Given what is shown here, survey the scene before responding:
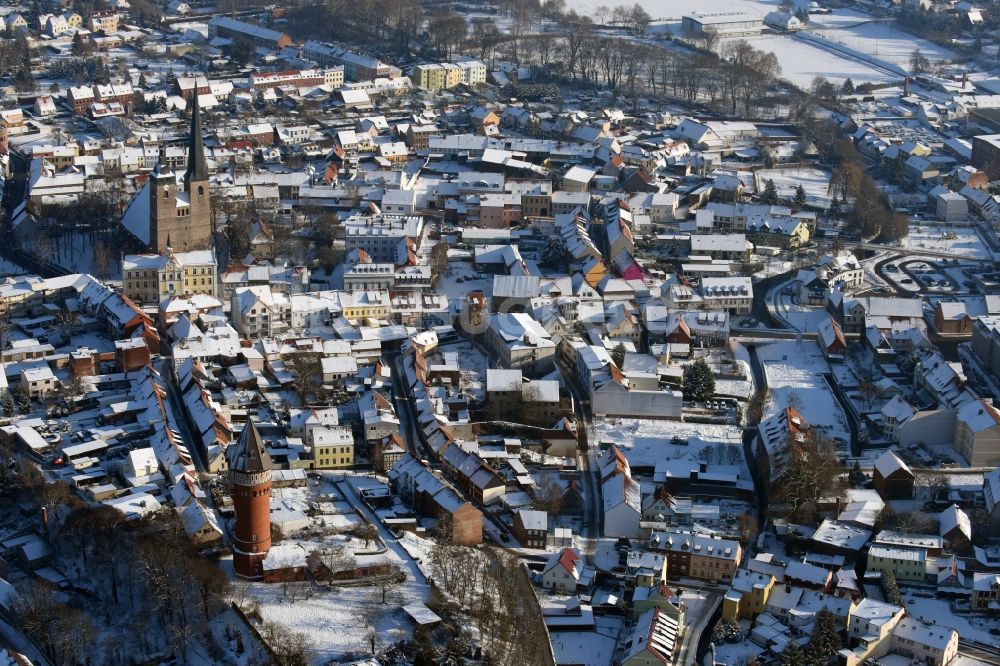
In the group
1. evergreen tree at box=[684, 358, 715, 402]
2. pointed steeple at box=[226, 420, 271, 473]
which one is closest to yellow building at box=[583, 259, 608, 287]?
evergreen tree at box=[684, 358, 715, 402]

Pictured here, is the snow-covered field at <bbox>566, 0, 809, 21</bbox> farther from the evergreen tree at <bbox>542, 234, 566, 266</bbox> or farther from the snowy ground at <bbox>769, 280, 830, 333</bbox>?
the snowy ground at <bbox>769, 280, 830, 333</bbox>

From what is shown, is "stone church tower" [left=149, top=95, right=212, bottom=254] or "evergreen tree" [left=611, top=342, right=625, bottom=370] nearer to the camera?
"evergreen tree" [left=611, top=342, right=625, bottom=370]

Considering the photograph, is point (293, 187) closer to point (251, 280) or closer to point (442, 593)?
point (251, 280)

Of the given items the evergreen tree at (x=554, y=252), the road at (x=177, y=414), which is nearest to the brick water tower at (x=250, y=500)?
the road at (x=177, y=414)

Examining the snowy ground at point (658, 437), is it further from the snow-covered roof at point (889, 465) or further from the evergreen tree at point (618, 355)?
the snow-covered roof at point (889, 465)

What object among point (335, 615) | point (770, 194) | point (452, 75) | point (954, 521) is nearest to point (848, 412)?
point (954, 521)
